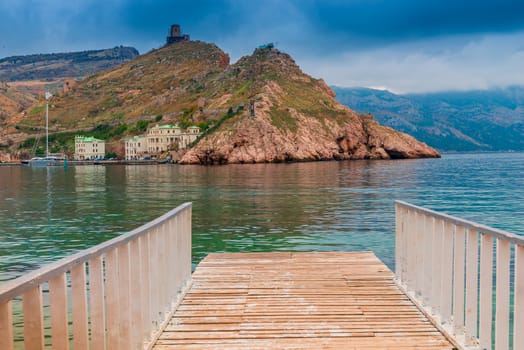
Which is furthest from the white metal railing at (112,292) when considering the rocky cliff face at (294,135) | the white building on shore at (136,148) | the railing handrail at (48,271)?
the white building on shore at (136,148)

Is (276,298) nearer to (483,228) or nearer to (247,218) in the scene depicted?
(483,228)

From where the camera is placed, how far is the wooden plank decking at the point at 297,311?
6.22m

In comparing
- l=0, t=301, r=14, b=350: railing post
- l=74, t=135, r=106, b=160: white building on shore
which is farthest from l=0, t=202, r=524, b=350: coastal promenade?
l=74, t=135, r=106, b=160: white building on shore

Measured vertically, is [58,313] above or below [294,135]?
below

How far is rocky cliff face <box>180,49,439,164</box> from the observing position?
150625mm

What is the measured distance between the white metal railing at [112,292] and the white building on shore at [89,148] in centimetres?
19523

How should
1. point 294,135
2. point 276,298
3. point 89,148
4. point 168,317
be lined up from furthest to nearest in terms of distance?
point 89,148
point 294,135
point 276,298
point 168,317

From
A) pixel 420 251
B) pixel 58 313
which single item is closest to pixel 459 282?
pixel 420 251

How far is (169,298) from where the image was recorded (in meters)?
7.43

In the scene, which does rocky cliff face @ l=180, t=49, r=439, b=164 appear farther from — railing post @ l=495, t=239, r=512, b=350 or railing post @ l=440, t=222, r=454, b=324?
railing post @ l=495, t=239, r=512, b=350

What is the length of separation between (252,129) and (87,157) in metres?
71.0

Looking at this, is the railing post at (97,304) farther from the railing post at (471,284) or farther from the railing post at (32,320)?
the railing post at (471,284)

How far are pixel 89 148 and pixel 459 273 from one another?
20054cm

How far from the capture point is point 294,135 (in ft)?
519
